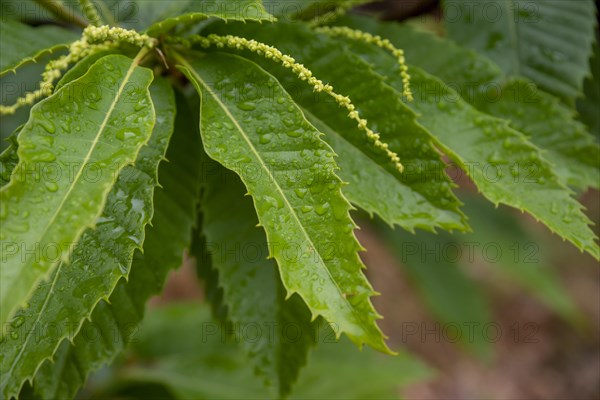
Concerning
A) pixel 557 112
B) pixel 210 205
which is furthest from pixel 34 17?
pixel 557 112

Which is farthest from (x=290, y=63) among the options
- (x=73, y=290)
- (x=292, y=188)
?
(x=73, y=290)

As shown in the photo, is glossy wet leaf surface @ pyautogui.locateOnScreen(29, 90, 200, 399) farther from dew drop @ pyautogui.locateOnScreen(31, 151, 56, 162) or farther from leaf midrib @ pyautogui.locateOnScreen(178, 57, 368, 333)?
dew drop @ pyautogui.locateOnScreen(31, 151, 56, 162)

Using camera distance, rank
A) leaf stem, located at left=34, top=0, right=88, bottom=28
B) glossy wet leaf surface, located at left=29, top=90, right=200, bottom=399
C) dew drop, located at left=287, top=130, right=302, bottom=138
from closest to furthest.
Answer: dew drop, located at left=287, top=130, right=302, bottom=138 < glossy wet leaf surface, located at left=29, top=90, right=200, bottom=399 < leaf stem, located at left=34, top=0, right=88, bottom=28

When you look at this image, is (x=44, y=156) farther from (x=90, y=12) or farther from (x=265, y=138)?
(x=90, y=12)

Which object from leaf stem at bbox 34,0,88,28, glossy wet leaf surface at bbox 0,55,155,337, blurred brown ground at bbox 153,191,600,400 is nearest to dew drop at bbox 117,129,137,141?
glossy wet leaf surface at bbox 0,55,155,337

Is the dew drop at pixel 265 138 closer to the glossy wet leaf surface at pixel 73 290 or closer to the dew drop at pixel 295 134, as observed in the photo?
the dew drop at pixel 295 134

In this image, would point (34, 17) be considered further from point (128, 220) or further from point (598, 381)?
point (598, 381)

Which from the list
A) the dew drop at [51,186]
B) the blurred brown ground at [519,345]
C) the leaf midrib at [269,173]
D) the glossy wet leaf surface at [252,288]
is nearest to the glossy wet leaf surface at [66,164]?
the dew drop at [51,186]

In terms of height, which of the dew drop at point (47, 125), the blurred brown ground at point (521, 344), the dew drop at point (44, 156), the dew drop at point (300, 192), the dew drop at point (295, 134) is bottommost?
the blurred brown ground at point (521, 344)
